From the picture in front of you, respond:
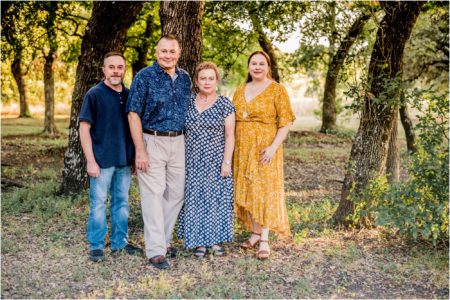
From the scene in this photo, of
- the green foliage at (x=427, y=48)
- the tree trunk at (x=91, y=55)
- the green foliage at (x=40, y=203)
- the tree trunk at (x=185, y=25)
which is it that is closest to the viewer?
the tree trunk at (x=185, y=25)

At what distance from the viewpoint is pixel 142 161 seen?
516cm

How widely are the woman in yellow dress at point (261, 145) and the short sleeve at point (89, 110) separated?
1533 mm

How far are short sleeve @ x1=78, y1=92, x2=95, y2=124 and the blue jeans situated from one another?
577mm

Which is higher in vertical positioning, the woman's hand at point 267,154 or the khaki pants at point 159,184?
the woman's hand at point 267,154

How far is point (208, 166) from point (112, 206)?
1.24 metres

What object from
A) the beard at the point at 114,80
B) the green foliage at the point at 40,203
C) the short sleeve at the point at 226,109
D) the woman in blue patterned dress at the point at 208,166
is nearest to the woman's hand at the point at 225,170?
the woman in blue patterned dress at the point at 208,166

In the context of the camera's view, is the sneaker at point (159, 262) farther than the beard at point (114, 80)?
No

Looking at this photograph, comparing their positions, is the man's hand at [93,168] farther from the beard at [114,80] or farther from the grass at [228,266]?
the grass at [228,266]

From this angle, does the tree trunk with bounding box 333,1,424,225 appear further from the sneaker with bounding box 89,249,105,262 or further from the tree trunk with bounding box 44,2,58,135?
the tree trunk with bounding box 44,2,58,135

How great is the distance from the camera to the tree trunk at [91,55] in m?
8.59

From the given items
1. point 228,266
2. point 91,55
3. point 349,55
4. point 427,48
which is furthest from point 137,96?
point 427,48

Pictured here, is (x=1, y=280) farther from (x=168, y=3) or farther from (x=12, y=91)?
(x=12, y=91)

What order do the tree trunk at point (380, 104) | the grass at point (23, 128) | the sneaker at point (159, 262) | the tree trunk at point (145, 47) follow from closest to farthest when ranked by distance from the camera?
the sneaker at point (159, 262), the tree trunk at point (380, 104), the tree trunk at point (145, 47), the grass at point (23, 128)

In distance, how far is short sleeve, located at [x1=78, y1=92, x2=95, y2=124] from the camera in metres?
5.27
